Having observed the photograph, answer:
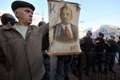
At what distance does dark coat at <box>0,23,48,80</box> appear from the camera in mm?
1682

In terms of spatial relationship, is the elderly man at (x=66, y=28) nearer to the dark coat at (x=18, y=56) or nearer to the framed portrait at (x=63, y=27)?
the framed portrait at (x=63, y=27)

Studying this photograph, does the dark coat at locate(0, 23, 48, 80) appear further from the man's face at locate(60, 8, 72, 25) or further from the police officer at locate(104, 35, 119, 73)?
the police officer at locate(104, 35, 119, 73)

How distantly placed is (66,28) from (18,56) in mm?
948

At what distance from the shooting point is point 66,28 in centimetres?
238

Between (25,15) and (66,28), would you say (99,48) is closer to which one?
(66,28)

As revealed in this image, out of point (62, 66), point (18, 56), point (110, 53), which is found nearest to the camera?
point (18, 56)

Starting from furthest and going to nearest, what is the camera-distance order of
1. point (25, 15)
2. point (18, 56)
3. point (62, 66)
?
point (62, 66)
point (25, 15)
point (18, 56)

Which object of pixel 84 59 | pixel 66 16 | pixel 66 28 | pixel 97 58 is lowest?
pixel 97 58

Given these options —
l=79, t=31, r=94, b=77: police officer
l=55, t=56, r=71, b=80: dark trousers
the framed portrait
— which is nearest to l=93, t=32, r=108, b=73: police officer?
l=79, t=31, r=94, b=77: police officer

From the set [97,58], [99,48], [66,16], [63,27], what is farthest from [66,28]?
[97,58]

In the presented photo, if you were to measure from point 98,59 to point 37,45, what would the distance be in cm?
557

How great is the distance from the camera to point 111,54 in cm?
700

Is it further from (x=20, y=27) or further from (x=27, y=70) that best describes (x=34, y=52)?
(x=20, y=27)

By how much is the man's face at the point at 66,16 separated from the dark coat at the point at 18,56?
702mm
